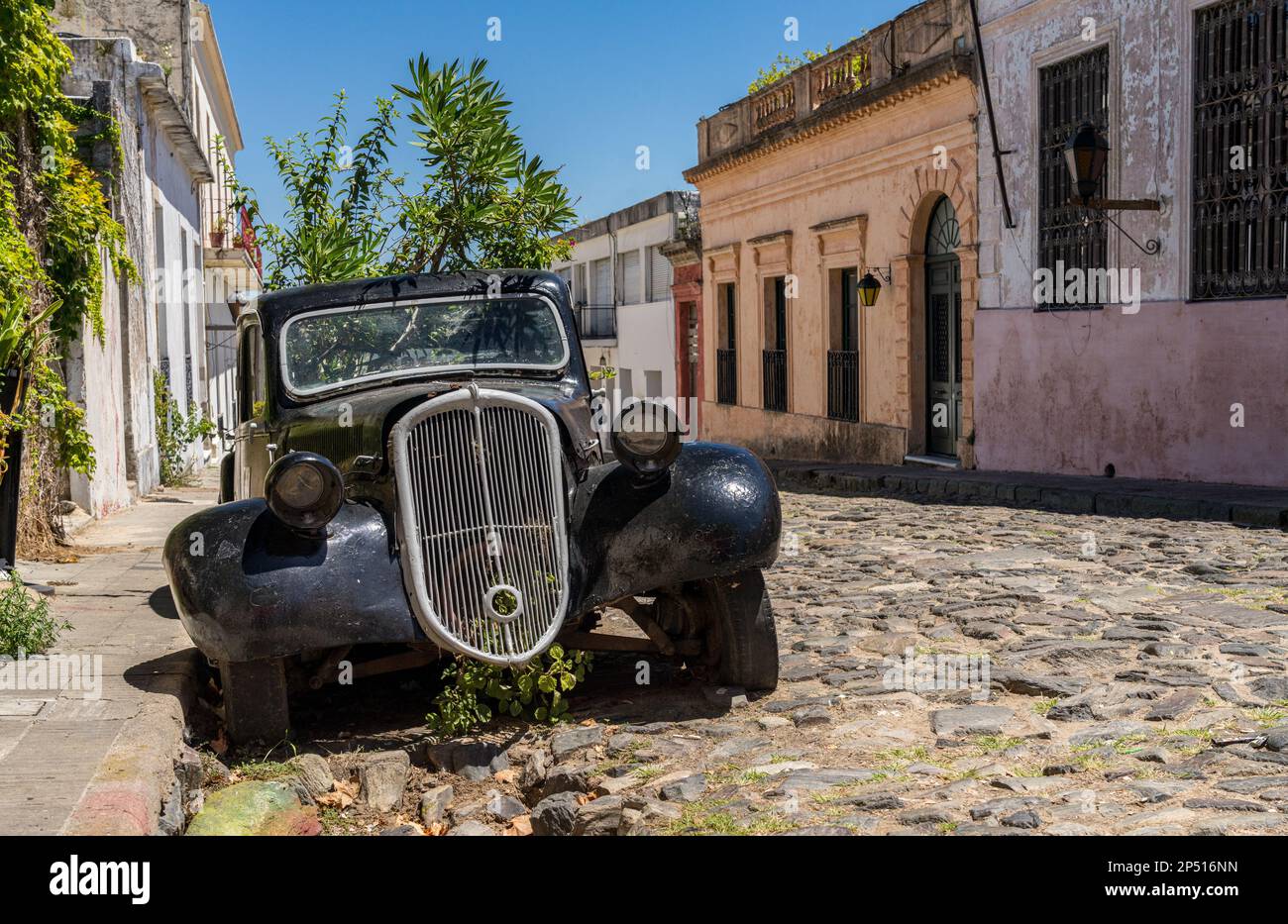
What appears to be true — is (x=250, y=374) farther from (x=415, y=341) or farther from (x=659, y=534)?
(x=659, y=534)

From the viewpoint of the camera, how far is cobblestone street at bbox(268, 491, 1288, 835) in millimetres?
4203

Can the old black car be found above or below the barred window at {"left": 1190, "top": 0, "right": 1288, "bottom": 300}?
below

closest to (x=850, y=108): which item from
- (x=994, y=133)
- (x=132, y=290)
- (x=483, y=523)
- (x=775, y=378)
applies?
(x=994, y=133)

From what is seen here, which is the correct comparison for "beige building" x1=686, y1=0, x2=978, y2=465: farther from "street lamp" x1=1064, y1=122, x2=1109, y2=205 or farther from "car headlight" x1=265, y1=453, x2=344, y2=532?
"car headlight" x1=265, y1=453, x2=344, y2=532

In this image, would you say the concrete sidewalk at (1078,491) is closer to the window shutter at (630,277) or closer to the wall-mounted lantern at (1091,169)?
the wall-mounted lantern at (1091,169)

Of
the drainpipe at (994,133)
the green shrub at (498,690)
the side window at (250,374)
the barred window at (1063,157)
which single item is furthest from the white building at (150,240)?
the barred window at (1063,157)

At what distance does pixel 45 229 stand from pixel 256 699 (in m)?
6.75

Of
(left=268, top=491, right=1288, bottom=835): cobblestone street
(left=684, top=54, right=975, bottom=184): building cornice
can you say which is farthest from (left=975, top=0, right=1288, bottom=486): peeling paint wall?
(left=268, top=491, right=1288, bottom=835): cobblestone street

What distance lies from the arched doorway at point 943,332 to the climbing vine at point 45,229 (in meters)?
10.4

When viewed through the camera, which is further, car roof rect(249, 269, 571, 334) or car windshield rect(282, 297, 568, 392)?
car roof rect(249, 269, 571, 334)

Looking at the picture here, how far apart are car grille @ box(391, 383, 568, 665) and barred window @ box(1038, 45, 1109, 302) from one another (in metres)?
10.6

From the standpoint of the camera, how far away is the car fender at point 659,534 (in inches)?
213

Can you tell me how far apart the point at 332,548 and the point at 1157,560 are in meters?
5.79

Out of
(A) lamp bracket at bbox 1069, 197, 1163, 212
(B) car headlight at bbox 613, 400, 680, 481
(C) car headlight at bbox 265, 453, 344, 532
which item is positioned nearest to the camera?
(C) car headlight at bbox 265, 453, 344, 532
